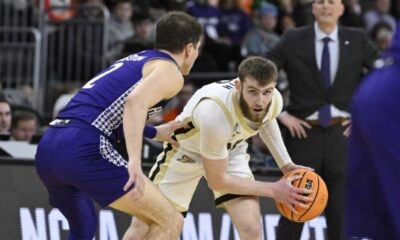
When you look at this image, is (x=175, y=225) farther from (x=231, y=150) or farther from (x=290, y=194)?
(x=231, y=150)

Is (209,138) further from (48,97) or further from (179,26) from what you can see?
(48,97)

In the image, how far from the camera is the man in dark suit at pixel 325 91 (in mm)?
8000

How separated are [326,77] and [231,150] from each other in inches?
60.8

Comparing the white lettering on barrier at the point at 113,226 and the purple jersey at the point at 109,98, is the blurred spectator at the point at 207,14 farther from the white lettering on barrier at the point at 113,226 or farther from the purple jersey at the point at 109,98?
the purple jersey at the point at 109,98

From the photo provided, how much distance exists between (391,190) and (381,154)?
0.51ft

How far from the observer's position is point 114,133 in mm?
6133

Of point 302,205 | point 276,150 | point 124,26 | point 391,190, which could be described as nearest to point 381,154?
point 391,190

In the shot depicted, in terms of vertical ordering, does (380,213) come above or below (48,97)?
above

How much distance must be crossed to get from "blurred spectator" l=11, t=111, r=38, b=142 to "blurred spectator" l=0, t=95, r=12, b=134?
85 mm

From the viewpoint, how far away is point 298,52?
811 cm

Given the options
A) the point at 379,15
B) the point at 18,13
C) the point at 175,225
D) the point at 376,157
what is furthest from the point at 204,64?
the point at 376,157

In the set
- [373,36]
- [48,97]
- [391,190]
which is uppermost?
[391,190]

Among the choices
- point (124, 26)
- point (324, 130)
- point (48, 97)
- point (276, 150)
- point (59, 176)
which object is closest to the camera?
point (59, 176)

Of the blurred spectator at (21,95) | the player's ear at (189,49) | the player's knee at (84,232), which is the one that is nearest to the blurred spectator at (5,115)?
the blurred spectator at (21,95)
